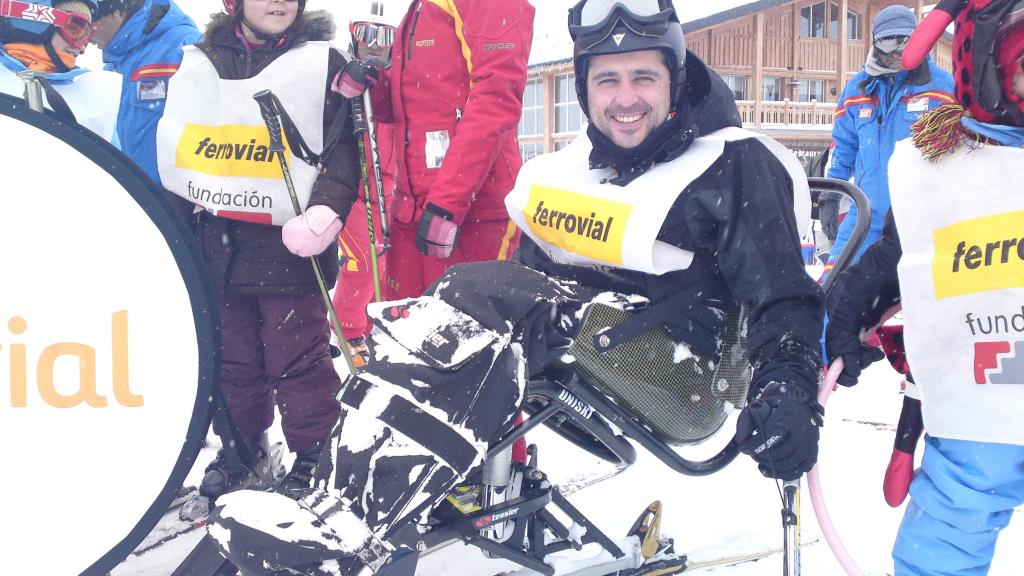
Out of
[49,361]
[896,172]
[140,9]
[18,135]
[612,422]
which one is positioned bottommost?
[612,422]

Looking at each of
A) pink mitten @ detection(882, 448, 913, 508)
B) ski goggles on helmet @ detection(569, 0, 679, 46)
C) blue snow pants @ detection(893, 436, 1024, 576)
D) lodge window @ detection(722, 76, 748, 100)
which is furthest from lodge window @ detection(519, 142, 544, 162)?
blue snow pants @ detection(893, 436, 1024, 576)

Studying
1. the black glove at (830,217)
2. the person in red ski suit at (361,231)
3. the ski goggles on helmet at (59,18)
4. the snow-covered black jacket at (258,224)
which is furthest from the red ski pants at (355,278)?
the black glove at (830,217)

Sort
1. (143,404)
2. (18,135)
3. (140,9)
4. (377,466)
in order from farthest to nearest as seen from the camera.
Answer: (140,9)
(143,404)
(18,135)
(377,466)

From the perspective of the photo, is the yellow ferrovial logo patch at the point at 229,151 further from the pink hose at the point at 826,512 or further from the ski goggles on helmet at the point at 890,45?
the ski goggles on helmet at the point at 890,45

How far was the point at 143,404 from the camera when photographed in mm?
1808

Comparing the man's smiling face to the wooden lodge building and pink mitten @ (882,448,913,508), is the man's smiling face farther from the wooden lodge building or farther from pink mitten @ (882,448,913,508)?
the wooden lodge building

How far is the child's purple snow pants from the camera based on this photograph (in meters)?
2.52

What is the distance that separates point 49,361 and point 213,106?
3.42 ft

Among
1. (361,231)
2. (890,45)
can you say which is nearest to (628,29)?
(890,45)

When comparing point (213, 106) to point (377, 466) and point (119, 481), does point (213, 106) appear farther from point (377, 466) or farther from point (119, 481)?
point (377, 466)

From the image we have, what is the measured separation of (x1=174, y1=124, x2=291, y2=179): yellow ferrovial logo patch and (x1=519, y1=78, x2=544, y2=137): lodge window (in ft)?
48.4

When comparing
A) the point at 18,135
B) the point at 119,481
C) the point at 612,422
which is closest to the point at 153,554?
the point at 119,481

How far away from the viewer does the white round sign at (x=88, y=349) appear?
1722 millimetres

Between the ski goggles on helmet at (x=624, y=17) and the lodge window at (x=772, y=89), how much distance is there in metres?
15.8
